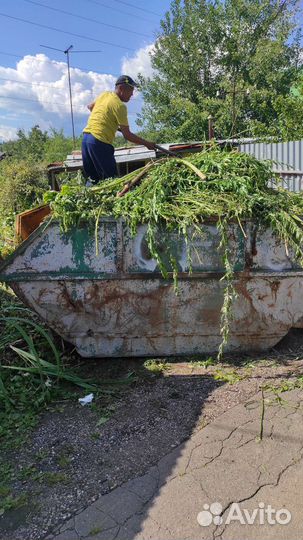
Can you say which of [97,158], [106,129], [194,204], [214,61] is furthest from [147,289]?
[214,61]

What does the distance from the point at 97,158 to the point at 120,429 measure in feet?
9.26

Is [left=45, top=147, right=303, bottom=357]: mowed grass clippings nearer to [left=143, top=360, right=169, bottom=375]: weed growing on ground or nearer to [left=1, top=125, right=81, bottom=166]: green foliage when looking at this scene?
[left=143, top=360, right=169, bottom=375]: weed growing on ground

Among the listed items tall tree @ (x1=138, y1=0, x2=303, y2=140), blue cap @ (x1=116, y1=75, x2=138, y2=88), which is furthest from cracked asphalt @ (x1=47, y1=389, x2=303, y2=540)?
tall tree @ (x1=138, y1=0, x2=303, y2=140)

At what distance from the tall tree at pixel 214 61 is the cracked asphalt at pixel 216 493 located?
20638 mm

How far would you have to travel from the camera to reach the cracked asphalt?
2027 millimetres

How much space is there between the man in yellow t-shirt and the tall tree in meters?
17.9

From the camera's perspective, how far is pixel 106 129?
459 centimetres

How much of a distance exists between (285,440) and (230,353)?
1.14m

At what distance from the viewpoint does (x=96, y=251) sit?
338cm

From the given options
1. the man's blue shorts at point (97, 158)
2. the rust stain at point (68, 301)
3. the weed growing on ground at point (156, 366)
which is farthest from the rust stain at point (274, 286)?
the man's blue shorts at point (97, 158)

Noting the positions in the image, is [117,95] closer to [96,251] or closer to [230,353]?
[96,251]

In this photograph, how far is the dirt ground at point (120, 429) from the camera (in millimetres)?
2236

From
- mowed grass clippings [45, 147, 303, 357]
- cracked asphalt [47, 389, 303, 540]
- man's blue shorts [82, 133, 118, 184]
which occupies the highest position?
man's blue shorts [82, 133, 118, 184]

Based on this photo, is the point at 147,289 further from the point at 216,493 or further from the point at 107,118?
the point at 107,118
